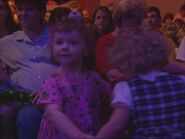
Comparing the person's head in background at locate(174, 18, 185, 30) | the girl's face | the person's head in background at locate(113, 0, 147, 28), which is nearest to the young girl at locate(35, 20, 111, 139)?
the girl's face

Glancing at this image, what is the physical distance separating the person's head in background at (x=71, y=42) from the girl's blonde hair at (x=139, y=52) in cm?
29

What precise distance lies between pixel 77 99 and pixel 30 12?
0.75 m

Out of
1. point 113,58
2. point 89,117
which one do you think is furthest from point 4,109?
point 113,58

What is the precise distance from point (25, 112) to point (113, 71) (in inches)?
23.5

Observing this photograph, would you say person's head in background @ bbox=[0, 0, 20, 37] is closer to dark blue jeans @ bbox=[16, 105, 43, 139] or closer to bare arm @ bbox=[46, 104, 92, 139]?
dark blue jeans @ bbox=[16, 105, 43, 139]

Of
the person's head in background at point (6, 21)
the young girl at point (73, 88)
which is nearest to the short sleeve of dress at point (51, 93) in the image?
the young girl at point (73, 88)

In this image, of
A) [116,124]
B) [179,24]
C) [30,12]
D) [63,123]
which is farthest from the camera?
[179,24]

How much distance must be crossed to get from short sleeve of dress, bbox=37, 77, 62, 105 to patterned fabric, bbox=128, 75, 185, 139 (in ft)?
1.34

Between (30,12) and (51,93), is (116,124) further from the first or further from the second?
(30,12)

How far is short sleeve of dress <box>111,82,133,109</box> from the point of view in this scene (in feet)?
A: 7.07

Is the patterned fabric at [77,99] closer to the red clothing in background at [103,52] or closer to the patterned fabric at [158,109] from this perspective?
the patterned fabric at [158,109]

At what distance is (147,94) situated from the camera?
2.19 metres

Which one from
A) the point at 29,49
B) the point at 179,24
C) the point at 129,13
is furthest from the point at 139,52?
the point at 179,24

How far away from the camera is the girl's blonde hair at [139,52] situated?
7.22 ft
